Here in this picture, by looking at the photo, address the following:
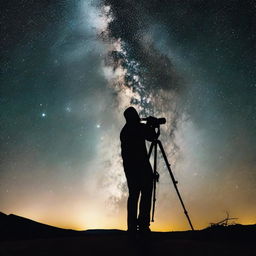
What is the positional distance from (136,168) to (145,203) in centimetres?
54

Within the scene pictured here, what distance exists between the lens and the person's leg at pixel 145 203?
3.96 meters

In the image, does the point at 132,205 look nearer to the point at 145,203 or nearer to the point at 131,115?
the point at 145,203

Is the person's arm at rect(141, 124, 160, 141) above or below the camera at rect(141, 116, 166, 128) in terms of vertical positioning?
below

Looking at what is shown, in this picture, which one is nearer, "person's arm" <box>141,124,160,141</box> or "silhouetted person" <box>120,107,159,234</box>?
"silhouetted person" <box>120,107,159,234</box>

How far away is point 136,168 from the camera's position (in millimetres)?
4113

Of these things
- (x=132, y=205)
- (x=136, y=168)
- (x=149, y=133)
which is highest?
(x=149, y=133)

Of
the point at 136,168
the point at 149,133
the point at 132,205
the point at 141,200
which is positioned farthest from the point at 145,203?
the point at 149,133

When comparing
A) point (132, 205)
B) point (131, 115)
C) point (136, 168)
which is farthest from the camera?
point (131, 115)

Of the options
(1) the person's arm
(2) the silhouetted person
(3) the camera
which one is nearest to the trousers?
(2) the silhouetted person

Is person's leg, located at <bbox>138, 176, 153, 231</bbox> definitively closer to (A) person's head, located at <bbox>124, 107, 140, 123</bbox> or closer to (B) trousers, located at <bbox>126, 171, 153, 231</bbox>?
(B) trousers, located at <bbox>126, 171, 153, 231</bbox>

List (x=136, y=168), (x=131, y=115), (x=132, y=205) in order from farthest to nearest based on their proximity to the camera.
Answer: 1. (x=131, y=115)
2. (x=136, y=168)
3. (x=132, y=205)

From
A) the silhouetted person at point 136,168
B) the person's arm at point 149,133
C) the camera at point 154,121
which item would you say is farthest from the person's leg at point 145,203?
the camera at point 154,121

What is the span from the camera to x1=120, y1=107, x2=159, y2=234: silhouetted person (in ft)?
13.1

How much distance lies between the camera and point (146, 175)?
4.07 meters
